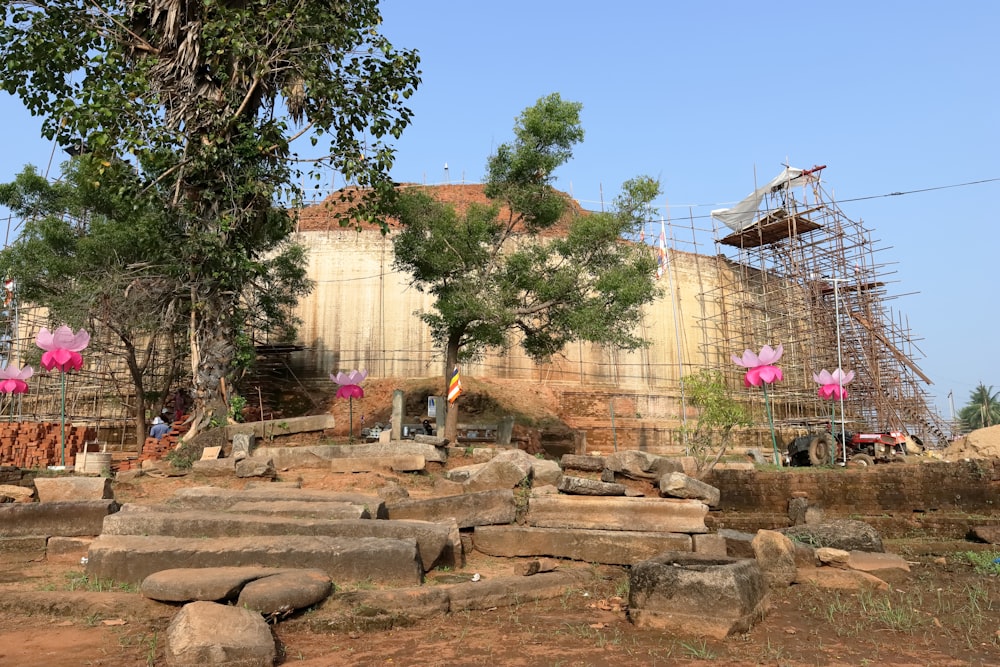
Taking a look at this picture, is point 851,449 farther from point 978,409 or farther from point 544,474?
point 978,409

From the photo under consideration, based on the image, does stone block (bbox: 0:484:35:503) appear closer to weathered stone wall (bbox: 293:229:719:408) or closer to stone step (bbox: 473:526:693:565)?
stone step (bbox: 473:526:693:565)

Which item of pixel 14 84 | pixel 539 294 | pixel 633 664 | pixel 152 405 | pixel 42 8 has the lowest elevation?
pixel 633 664

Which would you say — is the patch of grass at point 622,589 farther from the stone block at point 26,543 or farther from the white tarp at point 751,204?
the white tarp at point 751,204

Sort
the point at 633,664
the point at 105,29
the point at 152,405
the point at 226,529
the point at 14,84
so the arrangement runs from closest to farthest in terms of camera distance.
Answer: the point at 633,664
the point at 226,529
the point at 14,84
the point at 105,29
the point at 152,405

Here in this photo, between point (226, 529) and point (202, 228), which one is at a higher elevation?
point (202, 228)

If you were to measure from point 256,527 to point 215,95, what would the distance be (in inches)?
364

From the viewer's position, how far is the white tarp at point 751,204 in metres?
25.1

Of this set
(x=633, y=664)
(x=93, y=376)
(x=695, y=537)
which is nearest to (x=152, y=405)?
(x=93, y=376)

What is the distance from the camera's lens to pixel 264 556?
5.30 metres

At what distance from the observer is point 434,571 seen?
20.2 ft

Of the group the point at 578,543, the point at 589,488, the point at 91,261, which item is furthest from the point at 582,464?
the point at 91,261

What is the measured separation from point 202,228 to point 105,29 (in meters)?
3.61

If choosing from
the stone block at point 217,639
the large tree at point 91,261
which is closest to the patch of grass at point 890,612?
the stone block at point 217,639

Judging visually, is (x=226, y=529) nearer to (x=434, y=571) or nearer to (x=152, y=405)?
(x=434, y=571)
